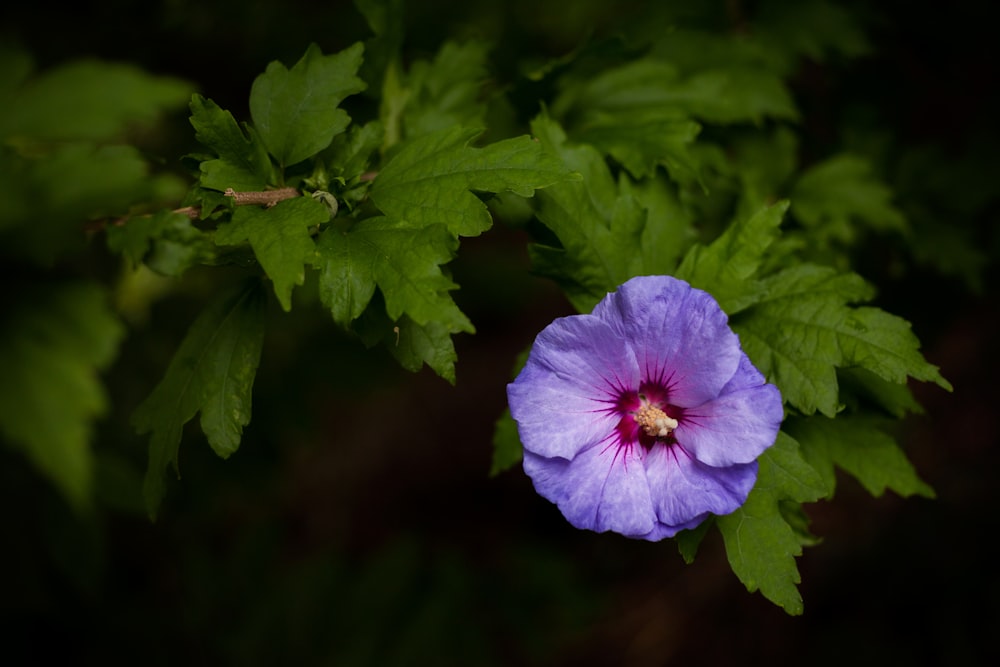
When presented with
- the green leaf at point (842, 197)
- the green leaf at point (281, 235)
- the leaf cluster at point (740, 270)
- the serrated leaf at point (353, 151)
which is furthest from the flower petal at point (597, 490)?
the green leaf at point (842, 197)

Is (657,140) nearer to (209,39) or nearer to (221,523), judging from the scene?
(209,39)

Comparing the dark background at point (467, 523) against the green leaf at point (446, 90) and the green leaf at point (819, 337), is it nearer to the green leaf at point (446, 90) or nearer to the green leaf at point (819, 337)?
the green leaf at point (446, 90)

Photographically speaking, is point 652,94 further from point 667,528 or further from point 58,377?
point 58,377

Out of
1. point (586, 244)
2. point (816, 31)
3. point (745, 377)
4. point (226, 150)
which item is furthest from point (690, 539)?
point (816, 31)

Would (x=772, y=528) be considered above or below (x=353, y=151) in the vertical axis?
below

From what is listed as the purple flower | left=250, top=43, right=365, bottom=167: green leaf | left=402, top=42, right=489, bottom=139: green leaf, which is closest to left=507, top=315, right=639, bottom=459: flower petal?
the purple flower
